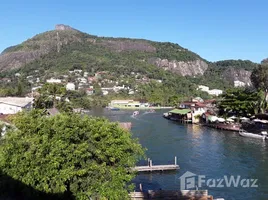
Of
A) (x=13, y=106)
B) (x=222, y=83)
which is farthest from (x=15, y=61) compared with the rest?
(x=13, y=106)

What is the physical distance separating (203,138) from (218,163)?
15.6 meters

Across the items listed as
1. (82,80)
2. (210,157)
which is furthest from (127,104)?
(210,157)

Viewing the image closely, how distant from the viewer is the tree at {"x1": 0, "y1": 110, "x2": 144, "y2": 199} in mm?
14172

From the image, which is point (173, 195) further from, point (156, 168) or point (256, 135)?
point (256, 135)

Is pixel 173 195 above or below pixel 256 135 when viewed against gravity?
below

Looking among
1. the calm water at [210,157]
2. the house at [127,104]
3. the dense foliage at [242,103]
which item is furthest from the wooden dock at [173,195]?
the house at [127,104]

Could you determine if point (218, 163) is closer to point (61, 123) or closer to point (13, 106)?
point (61, 123)

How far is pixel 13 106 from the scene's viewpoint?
155 feet

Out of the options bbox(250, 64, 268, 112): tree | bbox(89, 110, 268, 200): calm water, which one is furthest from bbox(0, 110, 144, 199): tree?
bbox(250, 64, 268, 112): tree

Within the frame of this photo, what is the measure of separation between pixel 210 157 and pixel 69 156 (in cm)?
2351

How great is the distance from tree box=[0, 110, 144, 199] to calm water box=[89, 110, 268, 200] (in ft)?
33.8

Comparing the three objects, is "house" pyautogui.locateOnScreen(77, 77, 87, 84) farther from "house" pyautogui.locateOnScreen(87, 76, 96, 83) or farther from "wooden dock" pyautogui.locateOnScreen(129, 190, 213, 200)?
"wooden dock" pyautogui.locateOnScreen(129, 190, 213, 200)

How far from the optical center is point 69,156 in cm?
1443

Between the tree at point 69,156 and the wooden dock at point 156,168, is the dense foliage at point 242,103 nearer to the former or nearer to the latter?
the wooden dock at point 156,168
